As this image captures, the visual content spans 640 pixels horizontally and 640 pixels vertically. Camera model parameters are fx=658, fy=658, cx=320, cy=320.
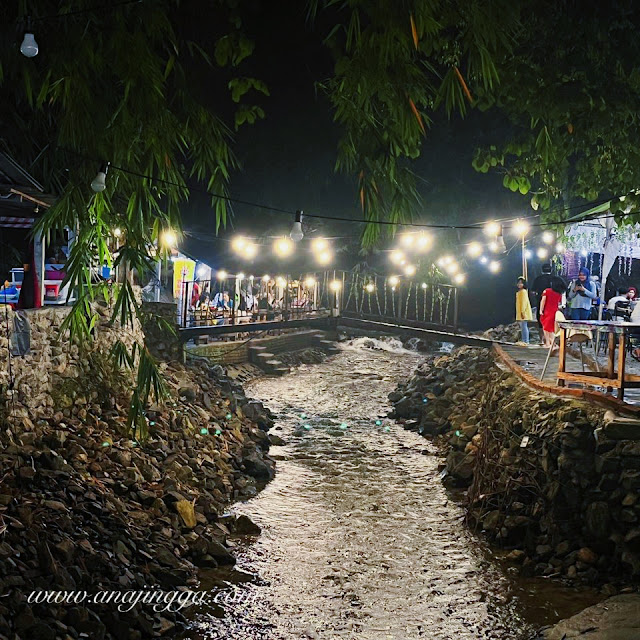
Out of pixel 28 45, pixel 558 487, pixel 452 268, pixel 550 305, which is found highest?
pixel 28 45

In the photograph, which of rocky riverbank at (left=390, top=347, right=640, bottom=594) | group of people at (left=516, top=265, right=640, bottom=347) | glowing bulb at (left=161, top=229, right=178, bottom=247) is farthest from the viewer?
group of people at (left=516, top=265, right=640, bottom=347)

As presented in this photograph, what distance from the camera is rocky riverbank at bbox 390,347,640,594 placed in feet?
26.0

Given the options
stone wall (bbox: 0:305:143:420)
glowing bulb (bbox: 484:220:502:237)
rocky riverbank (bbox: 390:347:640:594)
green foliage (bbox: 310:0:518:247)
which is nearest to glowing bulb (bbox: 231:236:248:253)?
glowing bulb (bbox: 484:220:502:237)

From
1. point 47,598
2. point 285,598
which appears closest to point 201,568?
point 285,598

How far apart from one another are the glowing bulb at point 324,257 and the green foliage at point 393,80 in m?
22.7

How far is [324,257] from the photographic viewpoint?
1096 inches

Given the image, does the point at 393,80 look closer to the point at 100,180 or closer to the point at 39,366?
the point at 100,180

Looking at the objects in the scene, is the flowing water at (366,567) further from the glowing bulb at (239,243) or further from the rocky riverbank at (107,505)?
the glowing bulb at (239,243)

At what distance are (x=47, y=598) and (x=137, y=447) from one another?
15.2 ft

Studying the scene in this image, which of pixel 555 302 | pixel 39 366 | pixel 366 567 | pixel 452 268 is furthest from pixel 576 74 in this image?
pixel 452 268

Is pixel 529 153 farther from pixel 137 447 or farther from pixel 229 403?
pixel 229 403

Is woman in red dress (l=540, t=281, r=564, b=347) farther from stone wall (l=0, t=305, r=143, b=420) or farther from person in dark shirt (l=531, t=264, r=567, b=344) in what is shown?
stone wall (l=0, t=305, r=143, b=420)

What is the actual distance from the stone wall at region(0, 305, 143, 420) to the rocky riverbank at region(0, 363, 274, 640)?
0.12m

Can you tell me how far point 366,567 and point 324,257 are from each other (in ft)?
65.1
